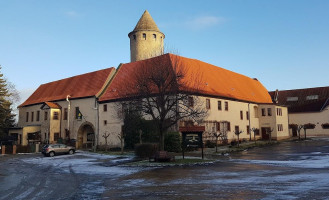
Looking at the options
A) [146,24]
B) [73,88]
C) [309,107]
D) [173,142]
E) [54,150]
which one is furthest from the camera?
[146,24]

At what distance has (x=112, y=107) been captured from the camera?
38219 mm

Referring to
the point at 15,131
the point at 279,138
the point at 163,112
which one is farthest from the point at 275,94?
the point at 15,131

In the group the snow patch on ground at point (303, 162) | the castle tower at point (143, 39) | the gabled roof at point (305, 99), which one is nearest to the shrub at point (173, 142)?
the snow patch on ground at point (303, 162)

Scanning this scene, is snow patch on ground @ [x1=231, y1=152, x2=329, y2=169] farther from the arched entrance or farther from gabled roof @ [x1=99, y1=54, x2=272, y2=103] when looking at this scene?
the arched entrance

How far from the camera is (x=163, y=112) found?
22250mm

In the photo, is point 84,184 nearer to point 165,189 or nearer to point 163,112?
point 165,189

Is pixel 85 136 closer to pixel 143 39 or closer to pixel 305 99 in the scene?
pixel 143 39

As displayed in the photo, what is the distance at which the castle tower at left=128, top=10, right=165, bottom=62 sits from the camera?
2191 inches

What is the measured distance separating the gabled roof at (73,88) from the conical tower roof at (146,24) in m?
A: 16.0

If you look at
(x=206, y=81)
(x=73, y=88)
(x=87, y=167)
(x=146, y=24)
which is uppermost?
(x=146, y=24)

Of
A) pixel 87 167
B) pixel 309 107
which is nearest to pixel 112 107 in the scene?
pixel 87 167

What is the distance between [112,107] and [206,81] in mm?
13324

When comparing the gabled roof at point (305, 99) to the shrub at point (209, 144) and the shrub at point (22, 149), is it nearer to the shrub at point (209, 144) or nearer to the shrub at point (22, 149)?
the shrub at point (209, 144)

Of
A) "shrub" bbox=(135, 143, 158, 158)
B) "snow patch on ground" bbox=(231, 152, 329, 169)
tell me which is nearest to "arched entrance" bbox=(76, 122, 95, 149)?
"shrub" bbox=(135, 143, 158, 158)
